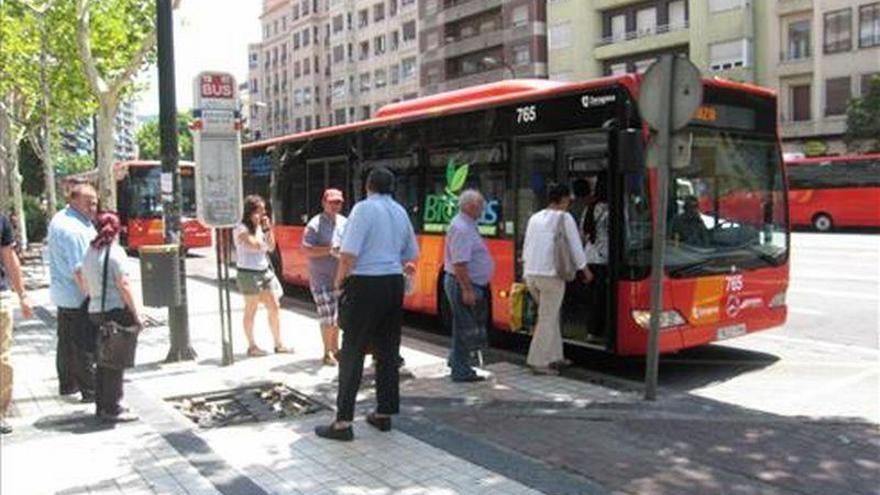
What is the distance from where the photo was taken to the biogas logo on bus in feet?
34.0

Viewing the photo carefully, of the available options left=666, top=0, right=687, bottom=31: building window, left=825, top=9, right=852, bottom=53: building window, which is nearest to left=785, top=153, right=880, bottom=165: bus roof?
left=825, top=9, right=852, bottom=53: building window

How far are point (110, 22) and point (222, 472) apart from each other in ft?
40.0

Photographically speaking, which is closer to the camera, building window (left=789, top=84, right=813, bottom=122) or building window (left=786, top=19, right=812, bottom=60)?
building window (left=789, top=84, right=813, bottom=122)

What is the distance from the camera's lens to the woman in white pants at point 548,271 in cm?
861

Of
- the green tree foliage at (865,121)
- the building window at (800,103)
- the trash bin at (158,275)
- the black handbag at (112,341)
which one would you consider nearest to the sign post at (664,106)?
the black handbag at (112,341)

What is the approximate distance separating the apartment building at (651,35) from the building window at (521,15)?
3.18m

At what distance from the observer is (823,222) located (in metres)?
37.8

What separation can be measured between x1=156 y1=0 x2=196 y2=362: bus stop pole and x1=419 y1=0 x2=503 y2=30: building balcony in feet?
199

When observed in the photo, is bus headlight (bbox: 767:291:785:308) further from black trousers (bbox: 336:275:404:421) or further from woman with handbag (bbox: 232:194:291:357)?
woman with handbag (bbox: 232:194:291:357)

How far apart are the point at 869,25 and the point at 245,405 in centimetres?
4499

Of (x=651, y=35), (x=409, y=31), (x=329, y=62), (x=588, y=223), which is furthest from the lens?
(x=329, y=62)

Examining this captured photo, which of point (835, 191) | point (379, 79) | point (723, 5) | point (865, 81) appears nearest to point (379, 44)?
point (379, 79)

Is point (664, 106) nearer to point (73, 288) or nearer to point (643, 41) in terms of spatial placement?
point (73, 288)

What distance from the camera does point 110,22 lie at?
16109 mm
